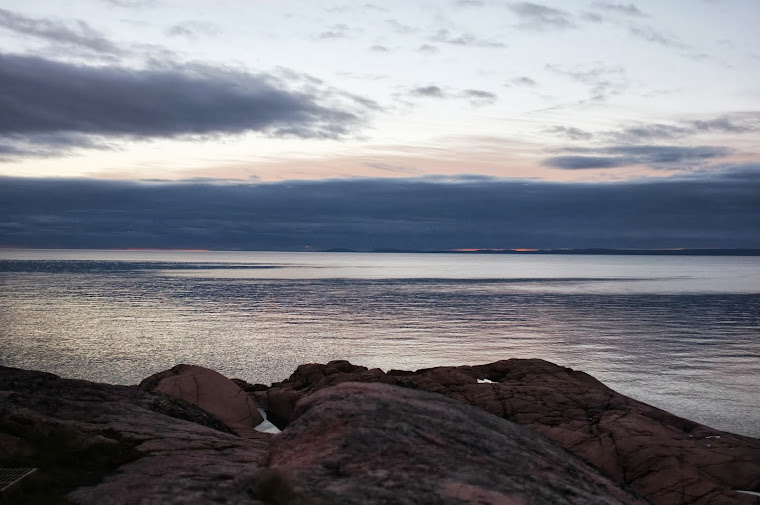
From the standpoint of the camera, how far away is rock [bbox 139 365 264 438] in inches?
737

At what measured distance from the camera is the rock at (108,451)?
6.34m

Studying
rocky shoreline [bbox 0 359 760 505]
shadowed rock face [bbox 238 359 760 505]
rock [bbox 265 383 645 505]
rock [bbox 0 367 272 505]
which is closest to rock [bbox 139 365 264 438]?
shadowed rock face [bbox 238 359 760 505]

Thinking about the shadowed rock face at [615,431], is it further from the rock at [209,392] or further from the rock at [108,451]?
the rock at [108,451]

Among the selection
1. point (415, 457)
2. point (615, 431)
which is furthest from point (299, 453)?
point (615, 431)

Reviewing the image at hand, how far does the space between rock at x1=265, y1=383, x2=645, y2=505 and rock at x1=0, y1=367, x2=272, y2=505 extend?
733 mm

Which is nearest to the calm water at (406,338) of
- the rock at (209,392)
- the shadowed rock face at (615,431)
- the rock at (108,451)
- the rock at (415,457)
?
the shadowed rock face at (615,431)

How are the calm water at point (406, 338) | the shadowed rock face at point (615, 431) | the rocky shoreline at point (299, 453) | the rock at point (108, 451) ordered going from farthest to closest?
1. the calm water at point (406, 338)
2. the shadowed rock face at point (615, 431)
3. the rock at point (108, 451)
4. the rocky shoreline at point (299, 453)

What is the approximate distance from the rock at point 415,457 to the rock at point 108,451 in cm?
73

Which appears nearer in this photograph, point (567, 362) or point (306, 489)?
point (306, 489)

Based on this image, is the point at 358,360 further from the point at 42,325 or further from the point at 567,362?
the point at 42,325

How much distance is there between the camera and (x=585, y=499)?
6.31 meters

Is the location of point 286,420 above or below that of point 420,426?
below

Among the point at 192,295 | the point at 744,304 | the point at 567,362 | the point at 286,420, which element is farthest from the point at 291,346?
the point at 744,304

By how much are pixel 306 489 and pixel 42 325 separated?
49.6 meters
